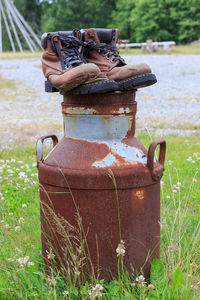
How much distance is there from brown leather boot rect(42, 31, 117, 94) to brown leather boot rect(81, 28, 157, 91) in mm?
87

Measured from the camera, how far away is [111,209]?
2348 mm

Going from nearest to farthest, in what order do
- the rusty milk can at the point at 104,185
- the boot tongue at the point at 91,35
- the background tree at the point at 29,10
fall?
the rusty milk can at the point at 104,185
the boot tongue at the point at 91,35
the background tree at the point at 29,10

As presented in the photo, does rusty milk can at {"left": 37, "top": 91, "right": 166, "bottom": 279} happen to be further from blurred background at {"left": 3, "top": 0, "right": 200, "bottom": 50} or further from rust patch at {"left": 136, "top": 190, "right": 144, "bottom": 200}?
blurred background at {"left": 3, "top": 0, "right": 200, "bottom": 50}

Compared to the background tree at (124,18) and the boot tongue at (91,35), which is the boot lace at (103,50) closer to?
the boot tongue at (91,35)

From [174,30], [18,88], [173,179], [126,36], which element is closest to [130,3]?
[126,36]

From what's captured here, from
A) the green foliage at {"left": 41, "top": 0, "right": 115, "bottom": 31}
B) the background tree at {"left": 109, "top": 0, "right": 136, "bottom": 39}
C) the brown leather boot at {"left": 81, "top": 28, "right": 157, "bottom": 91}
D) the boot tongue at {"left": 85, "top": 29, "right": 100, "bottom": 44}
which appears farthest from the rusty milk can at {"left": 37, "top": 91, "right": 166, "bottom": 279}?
the background tree at {"left": 109, "top": 0, "right": 136, "bottom": 39}

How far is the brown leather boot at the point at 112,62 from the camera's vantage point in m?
2.36

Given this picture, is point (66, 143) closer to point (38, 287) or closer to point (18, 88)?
point (38, 287)

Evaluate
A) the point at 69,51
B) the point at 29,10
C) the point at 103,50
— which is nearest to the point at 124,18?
the point at 29,10

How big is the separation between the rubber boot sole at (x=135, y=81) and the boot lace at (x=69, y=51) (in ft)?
0.99

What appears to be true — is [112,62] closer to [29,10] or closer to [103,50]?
[103,50]

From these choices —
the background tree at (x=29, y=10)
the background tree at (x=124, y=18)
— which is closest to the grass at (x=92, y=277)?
the background tree at (x=124, y=18)

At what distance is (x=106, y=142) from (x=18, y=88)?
464 inches

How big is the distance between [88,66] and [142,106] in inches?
317
